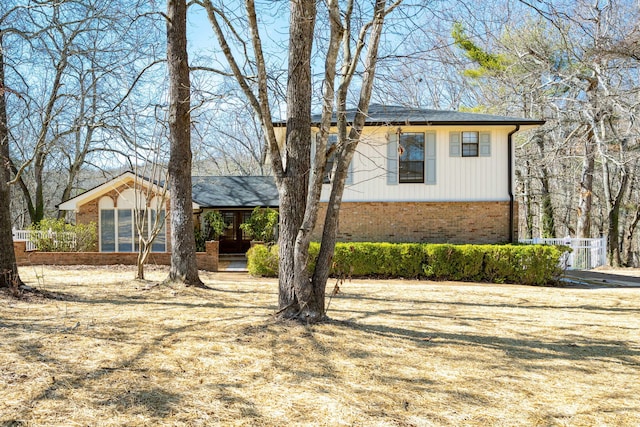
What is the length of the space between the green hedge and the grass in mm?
4681

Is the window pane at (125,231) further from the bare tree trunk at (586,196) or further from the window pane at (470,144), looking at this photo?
the bare tree trunk at (586,196)

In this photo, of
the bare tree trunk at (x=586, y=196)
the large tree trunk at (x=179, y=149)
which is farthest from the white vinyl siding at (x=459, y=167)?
the bare tree trunk at (x=586, y=196)

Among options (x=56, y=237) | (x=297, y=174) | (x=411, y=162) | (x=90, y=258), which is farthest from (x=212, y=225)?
(x=297, y=174)

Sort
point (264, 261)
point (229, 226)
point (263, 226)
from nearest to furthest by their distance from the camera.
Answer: point (264, 261)
point (263, 226)
point (229, 226)

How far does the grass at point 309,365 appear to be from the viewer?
11.3 feet

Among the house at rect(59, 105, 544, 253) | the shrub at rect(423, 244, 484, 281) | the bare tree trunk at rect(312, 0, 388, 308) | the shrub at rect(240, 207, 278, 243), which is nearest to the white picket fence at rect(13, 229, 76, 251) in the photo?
the house at rect(59, 105, 544, 253)

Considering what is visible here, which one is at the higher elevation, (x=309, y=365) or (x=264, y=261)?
(x=264, y=261)

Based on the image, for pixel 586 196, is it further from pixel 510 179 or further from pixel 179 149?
pixel 179 149

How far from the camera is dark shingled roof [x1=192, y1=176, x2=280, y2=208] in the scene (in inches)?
693

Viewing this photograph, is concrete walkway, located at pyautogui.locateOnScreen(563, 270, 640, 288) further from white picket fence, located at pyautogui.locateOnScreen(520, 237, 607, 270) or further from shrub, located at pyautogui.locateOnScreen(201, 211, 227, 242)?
shrub, located at pyautogui.locateOnScreen(201, 211, 227, 242)

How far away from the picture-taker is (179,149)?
380 inches

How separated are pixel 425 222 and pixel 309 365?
36.5 ft

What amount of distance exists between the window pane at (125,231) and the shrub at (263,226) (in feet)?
14.8

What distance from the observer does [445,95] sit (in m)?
24.6
